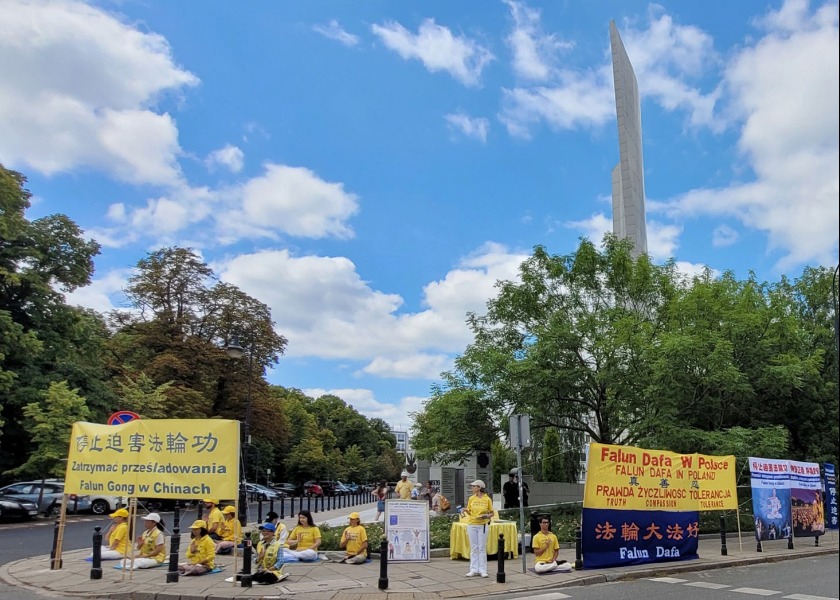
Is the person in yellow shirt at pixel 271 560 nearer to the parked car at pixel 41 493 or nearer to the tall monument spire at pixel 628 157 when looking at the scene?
the parked car at pixel 41 493

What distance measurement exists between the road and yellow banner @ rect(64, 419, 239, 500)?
5.05 m

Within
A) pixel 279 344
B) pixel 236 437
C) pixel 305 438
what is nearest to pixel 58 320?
pixel 279 344

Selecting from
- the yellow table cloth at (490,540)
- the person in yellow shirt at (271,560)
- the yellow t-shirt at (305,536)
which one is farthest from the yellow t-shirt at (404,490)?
the person in yellow shirt at (271,560)

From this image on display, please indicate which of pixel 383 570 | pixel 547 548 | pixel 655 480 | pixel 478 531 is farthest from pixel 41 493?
pixel 655 480

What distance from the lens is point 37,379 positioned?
29031mm

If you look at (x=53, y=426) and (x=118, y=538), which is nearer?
(x=118, y=538)

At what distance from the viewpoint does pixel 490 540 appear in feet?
Result: 43.8

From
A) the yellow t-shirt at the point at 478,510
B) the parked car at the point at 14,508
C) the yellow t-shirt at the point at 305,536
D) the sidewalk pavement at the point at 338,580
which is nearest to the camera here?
the sidewalk pavement at the point at 338,580

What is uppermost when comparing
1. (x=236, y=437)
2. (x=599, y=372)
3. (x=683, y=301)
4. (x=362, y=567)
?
(x=683, y=301)

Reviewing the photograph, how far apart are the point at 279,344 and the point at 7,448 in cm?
2027

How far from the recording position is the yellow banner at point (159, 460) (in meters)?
11.1

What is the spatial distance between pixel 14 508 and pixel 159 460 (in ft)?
55.8

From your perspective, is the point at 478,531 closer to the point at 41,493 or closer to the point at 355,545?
the point at 355,545

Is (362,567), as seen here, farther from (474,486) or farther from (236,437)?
Result: (236,437)
